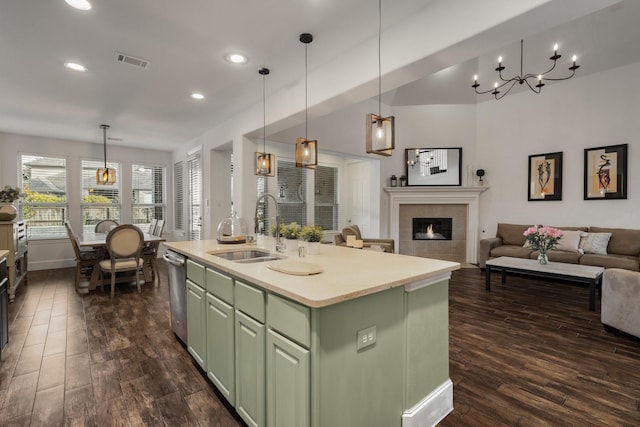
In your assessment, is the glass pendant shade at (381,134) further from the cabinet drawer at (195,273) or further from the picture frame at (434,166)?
the picture frame at (434,166)

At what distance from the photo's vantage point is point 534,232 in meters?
4.38

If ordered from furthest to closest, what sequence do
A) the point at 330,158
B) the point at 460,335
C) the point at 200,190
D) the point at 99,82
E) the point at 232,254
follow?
the point at 330,158 → the point at 200,190 → the point at 99,82 → the point at 460,335 → the point at 232,254

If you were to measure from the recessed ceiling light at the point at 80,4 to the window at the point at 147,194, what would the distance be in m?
5.64

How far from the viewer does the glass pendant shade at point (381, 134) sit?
2.21 m

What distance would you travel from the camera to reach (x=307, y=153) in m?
2.96

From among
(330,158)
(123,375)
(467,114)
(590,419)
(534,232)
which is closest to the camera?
(590,419)

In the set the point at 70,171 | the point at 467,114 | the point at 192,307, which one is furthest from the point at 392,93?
the point at 70,171

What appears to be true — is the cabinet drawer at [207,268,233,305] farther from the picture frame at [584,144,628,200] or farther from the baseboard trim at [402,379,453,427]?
the picture frame at [584,144,628,200]

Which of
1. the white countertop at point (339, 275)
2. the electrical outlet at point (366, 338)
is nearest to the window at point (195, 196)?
the white countertop at point (339, 275)

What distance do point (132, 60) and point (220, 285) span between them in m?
2.51

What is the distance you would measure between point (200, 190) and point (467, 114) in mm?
5711

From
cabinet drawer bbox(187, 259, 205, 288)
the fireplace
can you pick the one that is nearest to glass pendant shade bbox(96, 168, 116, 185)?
cabinet drawer bbox(187, 259, 205, 288)

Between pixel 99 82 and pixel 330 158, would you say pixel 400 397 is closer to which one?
pixel 99 82

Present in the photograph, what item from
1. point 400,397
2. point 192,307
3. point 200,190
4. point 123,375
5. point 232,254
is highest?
point 200,190
